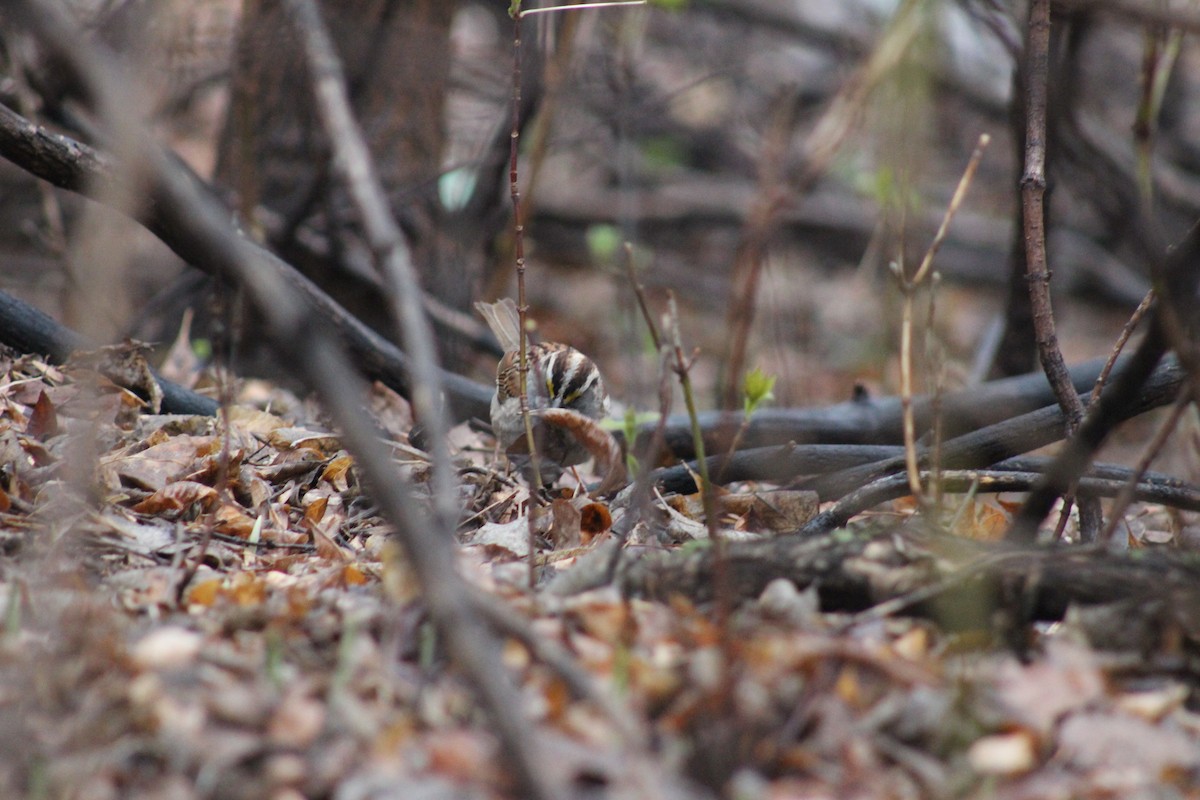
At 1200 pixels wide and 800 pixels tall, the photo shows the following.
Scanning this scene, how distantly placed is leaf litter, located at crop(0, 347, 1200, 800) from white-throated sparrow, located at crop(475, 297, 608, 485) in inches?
53.1

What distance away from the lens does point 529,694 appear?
84.3 inches

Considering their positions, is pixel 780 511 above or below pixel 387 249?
below

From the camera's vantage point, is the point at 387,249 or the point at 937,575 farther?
the point at 937,575

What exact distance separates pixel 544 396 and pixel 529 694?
2.35 m

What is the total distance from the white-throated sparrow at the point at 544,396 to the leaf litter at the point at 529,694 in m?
1.35

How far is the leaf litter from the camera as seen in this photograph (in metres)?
1.90

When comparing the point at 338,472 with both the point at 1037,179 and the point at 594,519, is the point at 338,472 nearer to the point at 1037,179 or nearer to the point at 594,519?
the point at 594,519

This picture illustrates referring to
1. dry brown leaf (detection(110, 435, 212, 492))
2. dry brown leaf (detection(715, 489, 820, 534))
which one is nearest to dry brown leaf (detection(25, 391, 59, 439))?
dry brown leaf (detection(110, 435, 212, 492))

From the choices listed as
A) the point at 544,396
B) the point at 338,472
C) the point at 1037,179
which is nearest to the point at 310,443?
the point at 338,472

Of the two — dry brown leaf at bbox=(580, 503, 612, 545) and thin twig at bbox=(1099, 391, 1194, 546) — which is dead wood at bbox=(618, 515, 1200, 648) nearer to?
thin twig at bbox=(1099, 391, 1194, 546)

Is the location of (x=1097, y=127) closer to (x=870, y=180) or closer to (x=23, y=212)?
(x=870, y=180)

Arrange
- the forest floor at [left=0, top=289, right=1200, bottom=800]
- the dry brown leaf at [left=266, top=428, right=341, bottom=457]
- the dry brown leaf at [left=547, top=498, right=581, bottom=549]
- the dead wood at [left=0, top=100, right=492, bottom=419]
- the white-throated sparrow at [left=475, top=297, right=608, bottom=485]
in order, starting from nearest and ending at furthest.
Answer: the forest floor at [left=0, top=289, right=1200, bottom=800] < the dry brown leaf at [left=547, top=498, right=581, bottom=549] < the dead wood at [left=0, top=100, right=492, bottom=419] < the dry brown leaf at [left=266, top=428, right=341, bottom=457] < the white-throated sparrow at [left=475, top=297, right=608, bottom=485]

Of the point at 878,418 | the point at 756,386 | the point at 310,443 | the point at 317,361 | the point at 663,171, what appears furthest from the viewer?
the point at 663,171

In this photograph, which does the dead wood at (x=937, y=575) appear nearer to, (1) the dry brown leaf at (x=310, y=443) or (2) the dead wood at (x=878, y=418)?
(1) the dry brown leaf at (x=310, y=443)
